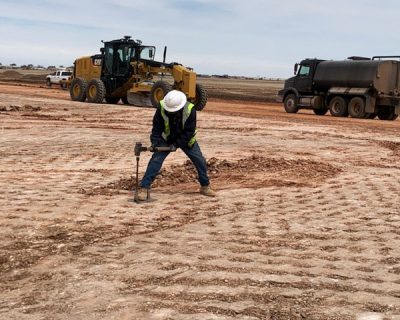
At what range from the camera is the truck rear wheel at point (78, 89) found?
29.4 m

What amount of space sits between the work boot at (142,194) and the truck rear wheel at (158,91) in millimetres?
16590

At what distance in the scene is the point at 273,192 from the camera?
367 inches

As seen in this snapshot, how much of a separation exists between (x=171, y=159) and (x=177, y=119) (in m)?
3.93

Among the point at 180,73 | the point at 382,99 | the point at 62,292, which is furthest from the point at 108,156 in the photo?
the point at 382,99

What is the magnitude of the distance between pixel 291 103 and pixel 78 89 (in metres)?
10.7

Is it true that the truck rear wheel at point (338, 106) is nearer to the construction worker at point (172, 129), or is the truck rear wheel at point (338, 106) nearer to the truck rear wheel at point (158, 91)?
the truck rear wheel at point (158, 91)

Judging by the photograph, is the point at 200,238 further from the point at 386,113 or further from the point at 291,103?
the point at 291,103

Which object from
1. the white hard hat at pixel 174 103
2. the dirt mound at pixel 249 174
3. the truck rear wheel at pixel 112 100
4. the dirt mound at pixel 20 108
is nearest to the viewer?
the white hard hat at pixel 174 103

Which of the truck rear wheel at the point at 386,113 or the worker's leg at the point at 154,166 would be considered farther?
the truck rear wheel at the point at 386,113

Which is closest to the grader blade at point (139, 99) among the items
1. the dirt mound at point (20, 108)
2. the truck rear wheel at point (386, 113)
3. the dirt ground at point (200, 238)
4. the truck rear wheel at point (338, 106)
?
the dirt mound at point (20, 108)

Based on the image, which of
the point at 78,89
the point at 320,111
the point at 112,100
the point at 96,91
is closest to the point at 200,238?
the point at 96,91

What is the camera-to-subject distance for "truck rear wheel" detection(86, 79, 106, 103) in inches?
1107

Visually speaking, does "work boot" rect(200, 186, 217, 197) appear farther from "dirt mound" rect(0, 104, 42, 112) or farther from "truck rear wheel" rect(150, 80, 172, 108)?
"dirt mound" rect(0, 104, 42, 112)

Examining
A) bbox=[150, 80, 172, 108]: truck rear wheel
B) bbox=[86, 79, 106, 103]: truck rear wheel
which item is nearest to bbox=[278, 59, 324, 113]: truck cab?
bbox=[150, 80, 172, 108]: truck rear wheel
